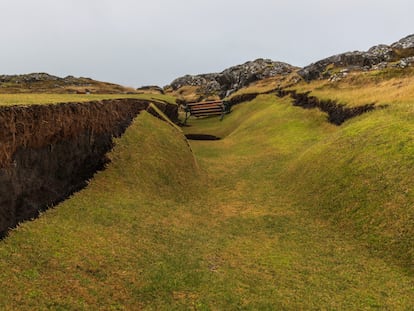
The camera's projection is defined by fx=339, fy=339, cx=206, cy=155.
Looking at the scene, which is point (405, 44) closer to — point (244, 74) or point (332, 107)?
point (332, 107)

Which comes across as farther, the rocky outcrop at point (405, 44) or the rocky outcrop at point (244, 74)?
the rocky outcrop at point (244, 74)

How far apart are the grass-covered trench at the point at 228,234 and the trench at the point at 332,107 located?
186 inches

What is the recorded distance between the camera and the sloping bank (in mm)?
15148

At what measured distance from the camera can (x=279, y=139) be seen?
42.2 m

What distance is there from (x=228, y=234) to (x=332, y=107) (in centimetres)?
2945

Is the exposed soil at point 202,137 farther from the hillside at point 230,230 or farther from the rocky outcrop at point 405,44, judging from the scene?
the rocky outcrop at point 405,44

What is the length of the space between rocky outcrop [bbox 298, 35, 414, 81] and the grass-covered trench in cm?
3147

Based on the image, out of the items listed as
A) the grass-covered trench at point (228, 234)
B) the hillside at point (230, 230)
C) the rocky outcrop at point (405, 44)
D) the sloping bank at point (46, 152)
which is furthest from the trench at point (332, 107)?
the sloping bank at point (46, 152)

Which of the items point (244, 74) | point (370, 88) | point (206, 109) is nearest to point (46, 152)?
point (370, 88)

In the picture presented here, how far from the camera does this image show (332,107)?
4341 centimetres

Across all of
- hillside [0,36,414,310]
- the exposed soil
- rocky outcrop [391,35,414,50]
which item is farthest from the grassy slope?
the exposed soil

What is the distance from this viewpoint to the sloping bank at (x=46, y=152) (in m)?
15.1

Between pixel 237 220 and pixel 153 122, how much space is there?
16.3m

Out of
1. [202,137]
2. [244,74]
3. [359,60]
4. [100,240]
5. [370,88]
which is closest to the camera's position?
[100,240]
